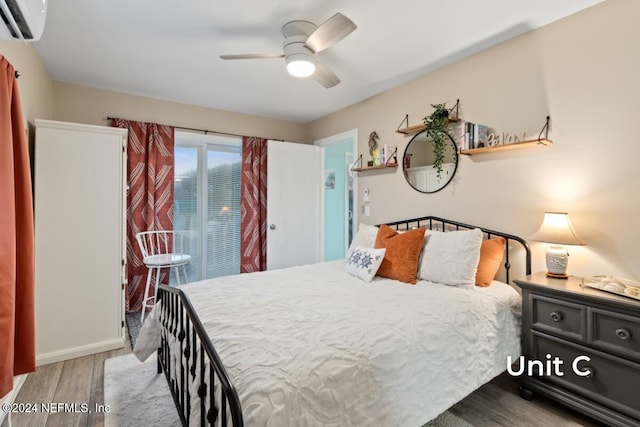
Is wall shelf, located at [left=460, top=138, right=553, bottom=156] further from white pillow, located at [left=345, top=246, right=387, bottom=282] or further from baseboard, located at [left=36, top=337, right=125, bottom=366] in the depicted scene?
baseboard, located at [left=36, top=337, right=125, bottom=366]

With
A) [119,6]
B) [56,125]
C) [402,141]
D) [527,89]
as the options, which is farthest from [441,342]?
[56,125]

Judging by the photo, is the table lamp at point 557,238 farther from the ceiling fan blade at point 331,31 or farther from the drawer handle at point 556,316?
the ceiling fan blade at point 331,31

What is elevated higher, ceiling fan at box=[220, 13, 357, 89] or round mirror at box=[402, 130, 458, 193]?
ceiling fan at box=[220, 13, 357, 89]

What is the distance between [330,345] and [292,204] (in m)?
3.16

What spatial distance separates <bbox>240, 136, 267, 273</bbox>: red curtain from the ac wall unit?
2.74 metres

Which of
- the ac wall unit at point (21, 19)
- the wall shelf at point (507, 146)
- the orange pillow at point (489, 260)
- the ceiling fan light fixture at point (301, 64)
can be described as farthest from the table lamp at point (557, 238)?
the ac wall unit at point (21, 19)

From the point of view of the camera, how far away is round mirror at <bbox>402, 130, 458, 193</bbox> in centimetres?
285

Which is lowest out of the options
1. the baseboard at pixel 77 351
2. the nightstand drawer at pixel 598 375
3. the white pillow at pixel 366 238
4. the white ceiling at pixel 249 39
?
the baseboard at pixel 77 351

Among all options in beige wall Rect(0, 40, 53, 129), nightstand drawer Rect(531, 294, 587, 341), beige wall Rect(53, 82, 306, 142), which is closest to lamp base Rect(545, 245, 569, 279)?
nightstand drawer Rect(531, 294, 587, 341)

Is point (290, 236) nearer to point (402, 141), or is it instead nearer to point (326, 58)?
point (402, 141)

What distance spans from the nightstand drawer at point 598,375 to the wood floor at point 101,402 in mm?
212

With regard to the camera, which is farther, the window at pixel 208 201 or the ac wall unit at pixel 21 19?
the window at pixel 208 201

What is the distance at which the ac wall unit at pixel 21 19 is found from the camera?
1.28 metres

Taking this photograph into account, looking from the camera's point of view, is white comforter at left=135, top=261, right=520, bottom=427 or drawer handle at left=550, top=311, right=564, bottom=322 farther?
drawer handle at left=550, top=311, right=564, bottom=322
